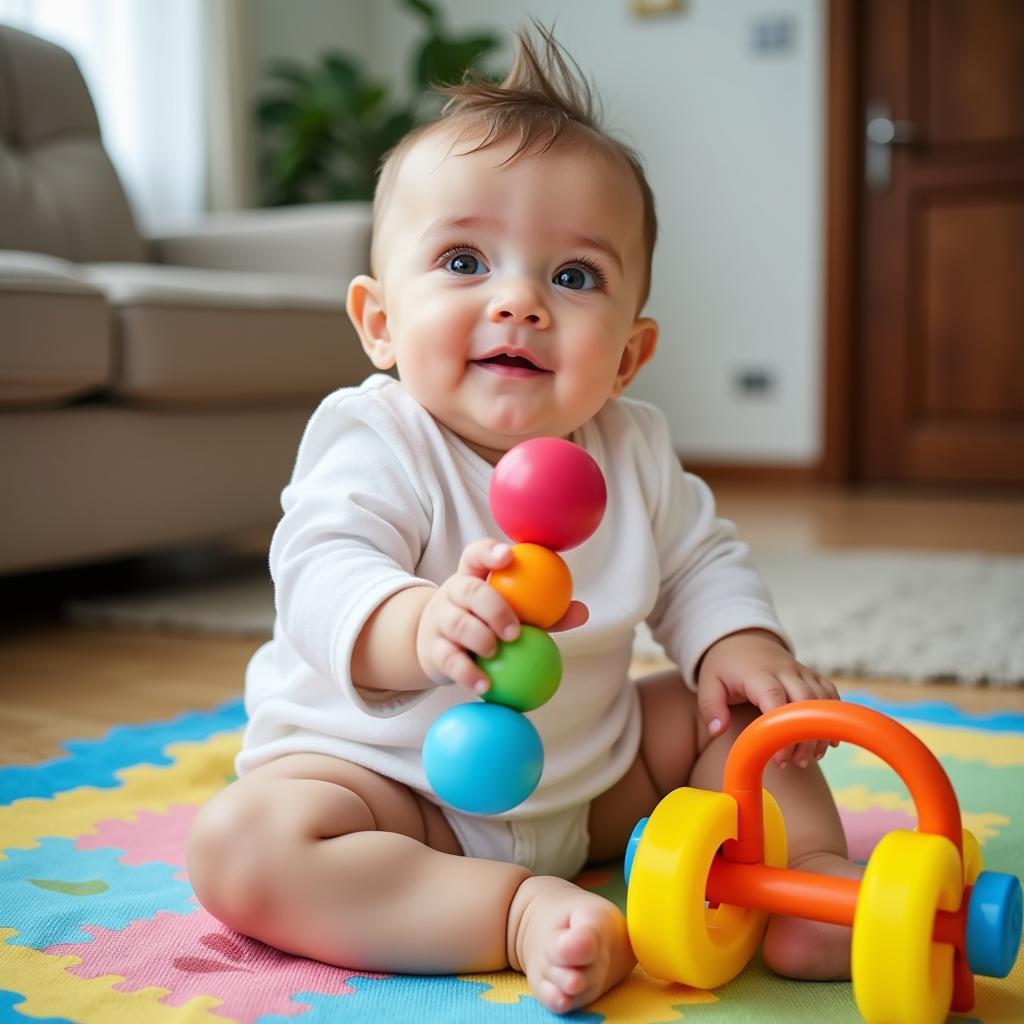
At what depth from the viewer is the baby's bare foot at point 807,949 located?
693mm

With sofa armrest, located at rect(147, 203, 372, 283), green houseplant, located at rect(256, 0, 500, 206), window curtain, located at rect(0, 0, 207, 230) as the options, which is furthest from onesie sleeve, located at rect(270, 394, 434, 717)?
green houseplant, located at rect(256, 0, 500, 206)

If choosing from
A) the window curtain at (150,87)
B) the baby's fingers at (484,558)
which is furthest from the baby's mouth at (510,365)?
the window curtain at (150,87)

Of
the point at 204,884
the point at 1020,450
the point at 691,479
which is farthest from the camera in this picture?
the point at 1020,450

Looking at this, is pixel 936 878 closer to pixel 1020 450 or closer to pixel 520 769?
pixel 520 769

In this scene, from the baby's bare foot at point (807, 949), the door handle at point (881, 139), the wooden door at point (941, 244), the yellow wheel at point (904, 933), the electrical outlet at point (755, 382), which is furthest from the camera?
the electrical outlet at point (755, 382)

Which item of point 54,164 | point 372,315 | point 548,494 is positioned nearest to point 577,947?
point 548,494

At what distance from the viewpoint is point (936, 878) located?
0.59 meters

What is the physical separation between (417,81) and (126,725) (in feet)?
9.23

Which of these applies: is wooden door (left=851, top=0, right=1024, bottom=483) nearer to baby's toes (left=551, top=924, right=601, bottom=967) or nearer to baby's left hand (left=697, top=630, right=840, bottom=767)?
baby's left hand (left=697, top=630, right=840, bottom=767)

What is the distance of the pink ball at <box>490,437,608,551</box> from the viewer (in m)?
0.61

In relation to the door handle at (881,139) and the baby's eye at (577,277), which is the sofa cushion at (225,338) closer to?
the baby's eye at (577,277)

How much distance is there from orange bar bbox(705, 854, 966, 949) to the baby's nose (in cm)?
34

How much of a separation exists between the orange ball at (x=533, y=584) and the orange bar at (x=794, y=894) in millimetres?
181

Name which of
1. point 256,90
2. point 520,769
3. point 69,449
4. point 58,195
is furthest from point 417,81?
point 520,769
